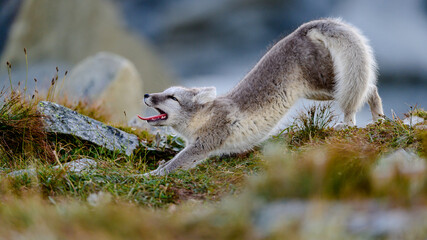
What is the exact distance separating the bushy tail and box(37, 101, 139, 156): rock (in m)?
2.86

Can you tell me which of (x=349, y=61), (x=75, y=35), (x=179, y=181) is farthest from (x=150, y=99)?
(x=75, y=35)

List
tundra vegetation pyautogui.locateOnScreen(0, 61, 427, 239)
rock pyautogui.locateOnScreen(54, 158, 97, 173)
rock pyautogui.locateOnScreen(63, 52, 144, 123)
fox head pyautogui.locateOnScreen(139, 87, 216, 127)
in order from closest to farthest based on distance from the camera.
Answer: tundra vegetation pyautogui.locateOnScreen(0, 61, 427, 239) < rock pyautogui.locateOnScreen(54, 158, 97, 173) < fox head pyautogui.locateOnScreen(139, 87, 216, 127) < rock pyautogui.locateOnScreen(63, 52, 144, 123)

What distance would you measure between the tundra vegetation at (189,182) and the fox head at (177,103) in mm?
489

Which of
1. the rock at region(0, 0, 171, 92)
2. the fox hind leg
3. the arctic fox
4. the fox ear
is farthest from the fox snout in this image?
the rock at region(0, 0, 171, 92)

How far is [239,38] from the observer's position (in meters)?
23.9

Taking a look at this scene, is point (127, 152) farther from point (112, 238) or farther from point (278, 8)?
point (278, 8)

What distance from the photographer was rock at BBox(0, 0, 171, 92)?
2353cm

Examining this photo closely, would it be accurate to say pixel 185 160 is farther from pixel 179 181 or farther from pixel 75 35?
pixel 75 35

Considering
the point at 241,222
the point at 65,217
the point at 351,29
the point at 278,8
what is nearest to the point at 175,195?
the point at 65,217

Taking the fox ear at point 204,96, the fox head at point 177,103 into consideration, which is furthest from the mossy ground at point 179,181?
the fox ear at point 204,96

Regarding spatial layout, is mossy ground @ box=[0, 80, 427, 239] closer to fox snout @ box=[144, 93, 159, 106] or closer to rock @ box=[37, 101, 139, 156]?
rock @ box=[37, 101, 139, 156]

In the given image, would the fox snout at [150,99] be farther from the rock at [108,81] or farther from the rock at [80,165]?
the rock at [108,81]

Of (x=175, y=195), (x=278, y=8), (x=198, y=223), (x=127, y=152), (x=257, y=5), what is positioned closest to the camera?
(x=198, y=223)

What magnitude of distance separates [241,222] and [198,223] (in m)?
0.25
